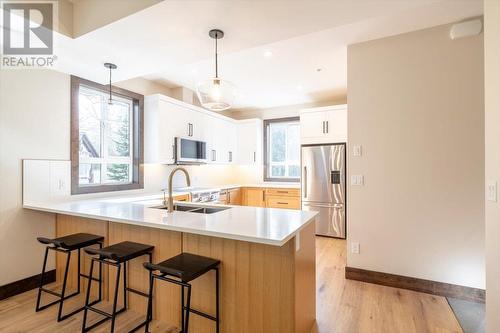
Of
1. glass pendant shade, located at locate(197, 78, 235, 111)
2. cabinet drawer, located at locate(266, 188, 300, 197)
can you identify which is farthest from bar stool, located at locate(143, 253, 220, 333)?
cabinet drawer, located at locate(266, 188, 300, 197)

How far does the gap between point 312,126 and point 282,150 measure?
123 centimetres

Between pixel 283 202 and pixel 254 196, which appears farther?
pixel 254 196

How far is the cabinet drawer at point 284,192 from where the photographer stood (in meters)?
5.01

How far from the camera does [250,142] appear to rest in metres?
5.75

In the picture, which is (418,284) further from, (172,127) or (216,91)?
(172,127)

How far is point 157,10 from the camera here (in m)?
1.77

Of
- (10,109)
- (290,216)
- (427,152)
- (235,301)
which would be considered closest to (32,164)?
(10,109)

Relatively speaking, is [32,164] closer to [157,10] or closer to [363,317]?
[157,10]

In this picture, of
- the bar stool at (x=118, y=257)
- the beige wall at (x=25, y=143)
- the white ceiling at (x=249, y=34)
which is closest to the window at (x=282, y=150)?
the white ceiling at (x=249, y=34)

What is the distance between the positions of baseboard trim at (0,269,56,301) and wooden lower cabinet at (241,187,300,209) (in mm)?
3495

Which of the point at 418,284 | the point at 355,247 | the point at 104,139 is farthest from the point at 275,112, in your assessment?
the point at 418,284

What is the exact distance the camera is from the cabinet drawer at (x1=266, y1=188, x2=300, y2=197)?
5012 mm

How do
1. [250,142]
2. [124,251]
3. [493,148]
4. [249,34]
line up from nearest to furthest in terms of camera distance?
[493,148], [124,251], [249,34], [250,142]

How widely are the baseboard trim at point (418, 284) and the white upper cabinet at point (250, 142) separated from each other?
338 cm
